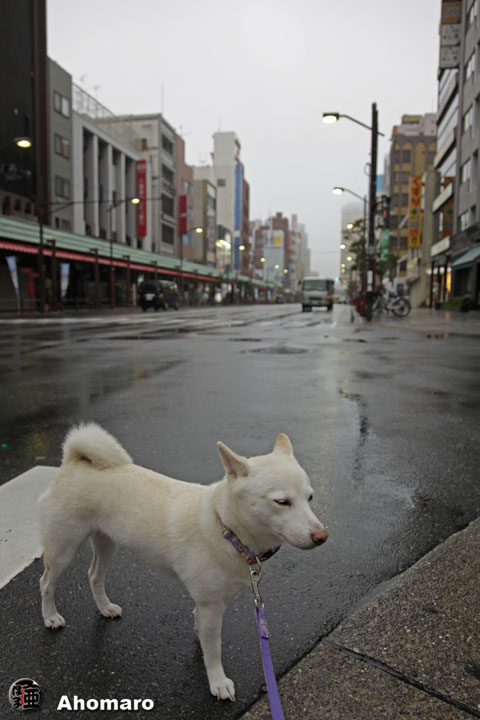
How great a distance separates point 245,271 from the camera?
470 feet

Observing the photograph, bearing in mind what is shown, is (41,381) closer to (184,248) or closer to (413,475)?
(413,475)

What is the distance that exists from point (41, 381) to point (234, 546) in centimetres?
728

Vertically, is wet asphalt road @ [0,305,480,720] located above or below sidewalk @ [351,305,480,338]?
below

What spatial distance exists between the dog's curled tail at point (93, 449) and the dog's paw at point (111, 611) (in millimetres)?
613

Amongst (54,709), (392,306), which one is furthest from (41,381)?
(392,306)

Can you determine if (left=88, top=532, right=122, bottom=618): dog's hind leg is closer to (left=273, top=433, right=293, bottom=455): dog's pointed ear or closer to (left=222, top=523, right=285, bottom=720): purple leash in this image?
(left=222, top=523, right=285, bottom=720): purple leash

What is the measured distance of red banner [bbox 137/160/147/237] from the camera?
65.4 metres

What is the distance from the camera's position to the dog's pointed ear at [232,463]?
181 cm

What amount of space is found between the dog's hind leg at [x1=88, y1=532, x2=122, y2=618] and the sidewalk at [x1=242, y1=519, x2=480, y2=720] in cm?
80

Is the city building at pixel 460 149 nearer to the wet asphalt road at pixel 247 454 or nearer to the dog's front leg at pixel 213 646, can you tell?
the wet asphalt road at pixel 247 454

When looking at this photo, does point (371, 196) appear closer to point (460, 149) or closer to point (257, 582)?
point (460, 149)

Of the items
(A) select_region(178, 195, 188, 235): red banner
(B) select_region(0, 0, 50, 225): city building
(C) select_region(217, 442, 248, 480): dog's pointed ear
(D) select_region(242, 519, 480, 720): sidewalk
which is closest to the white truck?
(B) select_region(0, 0, 50, 225): city building

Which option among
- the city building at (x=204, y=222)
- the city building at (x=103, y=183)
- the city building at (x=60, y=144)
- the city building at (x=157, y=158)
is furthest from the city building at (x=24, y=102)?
the city building at (x=204, y=222)

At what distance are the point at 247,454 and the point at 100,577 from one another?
7.68ft
